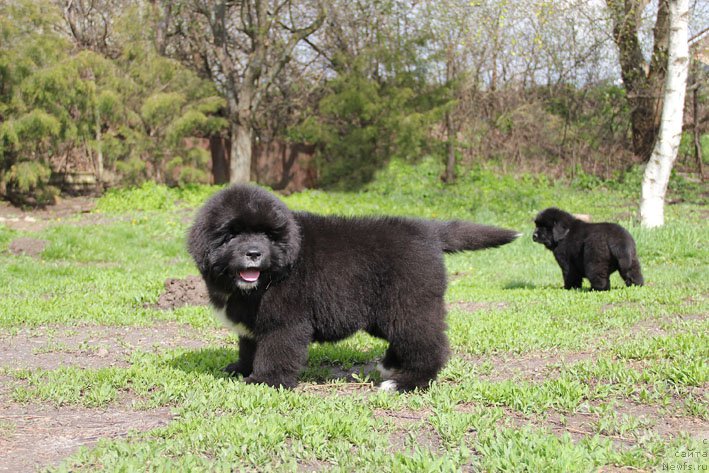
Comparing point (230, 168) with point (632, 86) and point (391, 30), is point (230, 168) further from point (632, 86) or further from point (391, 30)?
point (632, 86)

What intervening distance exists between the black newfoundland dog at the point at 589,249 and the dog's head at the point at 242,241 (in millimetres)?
6556

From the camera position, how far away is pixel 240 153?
25.5 m

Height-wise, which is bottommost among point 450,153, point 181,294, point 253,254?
point 181,294

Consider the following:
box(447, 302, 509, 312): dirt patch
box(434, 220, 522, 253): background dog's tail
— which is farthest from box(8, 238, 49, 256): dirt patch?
box(434, 220, 522, 253): background dog's tail

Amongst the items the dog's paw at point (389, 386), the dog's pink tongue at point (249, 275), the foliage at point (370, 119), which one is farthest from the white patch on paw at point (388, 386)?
the foliage at point (370, 119)

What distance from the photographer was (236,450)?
394cm

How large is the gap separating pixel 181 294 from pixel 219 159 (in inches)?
717

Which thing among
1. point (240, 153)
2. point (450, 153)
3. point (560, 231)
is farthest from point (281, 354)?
point (450, 153)

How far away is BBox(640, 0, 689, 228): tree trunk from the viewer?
1530 cm

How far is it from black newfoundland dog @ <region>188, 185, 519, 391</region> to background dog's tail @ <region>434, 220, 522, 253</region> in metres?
0.17

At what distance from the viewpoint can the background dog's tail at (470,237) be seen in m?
5.74

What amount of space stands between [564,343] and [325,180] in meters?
20.0

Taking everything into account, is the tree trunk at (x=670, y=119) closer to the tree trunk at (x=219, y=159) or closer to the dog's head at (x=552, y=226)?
the dog's head at (x=552, y=226)

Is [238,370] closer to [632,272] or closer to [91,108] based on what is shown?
[632,272]
